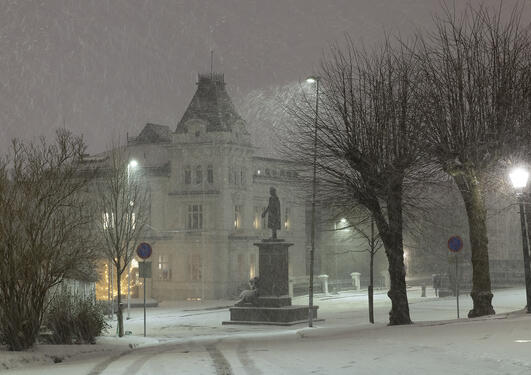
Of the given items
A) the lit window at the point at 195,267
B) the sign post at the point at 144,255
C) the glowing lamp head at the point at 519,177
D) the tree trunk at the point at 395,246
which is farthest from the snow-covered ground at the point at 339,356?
the lit window at the point at 195,267

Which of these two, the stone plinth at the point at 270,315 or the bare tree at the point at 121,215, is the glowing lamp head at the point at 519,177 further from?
the stone plinth at the point at 270,315

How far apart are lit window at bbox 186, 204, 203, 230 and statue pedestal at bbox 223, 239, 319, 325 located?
91.7 feet

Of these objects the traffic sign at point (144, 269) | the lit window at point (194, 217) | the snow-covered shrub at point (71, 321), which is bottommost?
the snow-covered shrub at point (71, 321)

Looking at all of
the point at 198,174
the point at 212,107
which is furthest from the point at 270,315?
the point at 212,107

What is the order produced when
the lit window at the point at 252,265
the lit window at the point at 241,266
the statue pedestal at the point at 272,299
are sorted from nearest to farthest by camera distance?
the statue pedestal at the point at 272,299 → the lit window at the point at 241,266 → the lit window at the point at 252,265

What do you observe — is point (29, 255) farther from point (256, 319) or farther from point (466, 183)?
point (256, 319)

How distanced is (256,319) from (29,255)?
59.0ft

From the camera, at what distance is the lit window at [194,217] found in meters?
64.0

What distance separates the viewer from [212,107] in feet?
216

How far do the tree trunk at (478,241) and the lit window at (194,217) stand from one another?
41.3 m

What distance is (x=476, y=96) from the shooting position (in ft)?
78.6

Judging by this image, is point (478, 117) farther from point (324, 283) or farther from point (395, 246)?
point (324, 283)

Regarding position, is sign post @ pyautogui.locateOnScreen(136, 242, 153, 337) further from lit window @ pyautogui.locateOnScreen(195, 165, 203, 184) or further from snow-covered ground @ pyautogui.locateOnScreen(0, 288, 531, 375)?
lit window @ pyautogui.locateOnScreen(195, 165, 203, 184)

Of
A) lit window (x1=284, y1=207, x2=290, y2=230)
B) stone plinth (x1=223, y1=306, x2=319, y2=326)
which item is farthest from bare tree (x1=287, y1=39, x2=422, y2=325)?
lit window (x1=284, y1=207, x2=290, y2=230)
